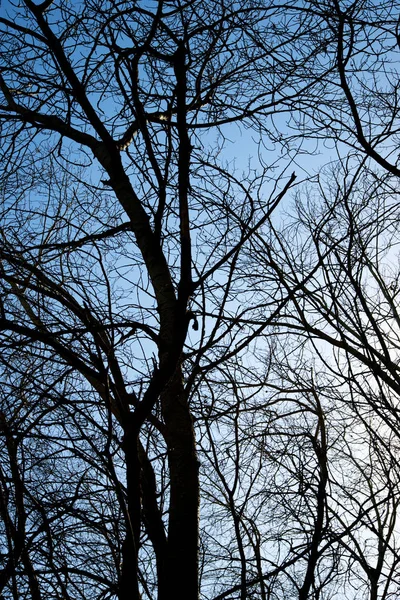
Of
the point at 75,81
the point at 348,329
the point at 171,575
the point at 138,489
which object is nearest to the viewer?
the point at 138,489

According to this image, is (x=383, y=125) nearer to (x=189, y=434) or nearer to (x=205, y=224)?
(x=205, y=224)

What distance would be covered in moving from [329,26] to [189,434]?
187 cm

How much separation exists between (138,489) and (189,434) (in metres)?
0.67

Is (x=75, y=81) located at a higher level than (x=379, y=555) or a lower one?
higher

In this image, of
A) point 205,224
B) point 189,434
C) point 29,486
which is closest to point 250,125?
point 205,224

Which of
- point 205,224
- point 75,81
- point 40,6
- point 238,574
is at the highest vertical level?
point 40,6

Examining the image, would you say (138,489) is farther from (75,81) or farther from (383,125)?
(383,125)

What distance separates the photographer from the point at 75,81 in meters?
2.48

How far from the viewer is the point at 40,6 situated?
110 inches

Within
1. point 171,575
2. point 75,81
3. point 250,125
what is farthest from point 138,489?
point 250,125

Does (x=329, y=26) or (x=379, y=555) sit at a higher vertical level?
(x=329, y=26)

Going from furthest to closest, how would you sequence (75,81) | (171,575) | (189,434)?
(75,81) < (189,434) < (171,575)

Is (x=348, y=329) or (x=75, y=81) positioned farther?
(x=348, y=329)

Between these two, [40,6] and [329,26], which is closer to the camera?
[329,26]
